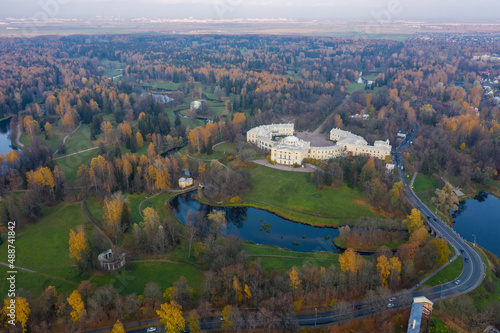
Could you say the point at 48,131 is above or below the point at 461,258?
above

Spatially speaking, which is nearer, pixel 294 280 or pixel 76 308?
pixel 76 308

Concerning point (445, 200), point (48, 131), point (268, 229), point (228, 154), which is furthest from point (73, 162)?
point (445, 200)

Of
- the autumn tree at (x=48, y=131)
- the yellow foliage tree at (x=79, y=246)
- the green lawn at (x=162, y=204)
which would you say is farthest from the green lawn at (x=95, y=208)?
the autumn tree at (x=48, y=131)

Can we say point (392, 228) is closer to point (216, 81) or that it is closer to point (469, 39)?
point (216, 81)

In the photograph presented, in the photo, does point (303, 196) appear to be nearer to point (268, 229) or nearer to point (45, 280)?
point (268, 229)

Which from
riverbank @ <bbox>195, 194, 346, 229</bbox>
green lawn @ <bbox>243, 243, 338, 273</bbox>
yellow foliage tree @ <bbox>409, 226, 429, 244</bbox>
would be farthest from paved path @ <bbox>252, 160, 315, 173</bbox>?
yellow foliage tree @ <bbox>409, 226, 429, 244</bbox>

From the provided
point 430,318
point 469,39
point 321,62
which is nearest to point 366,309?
point 430,318
